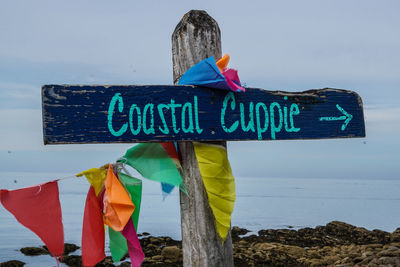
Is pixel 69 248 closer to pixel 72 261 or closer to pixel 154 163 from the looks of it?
pixel 72 261

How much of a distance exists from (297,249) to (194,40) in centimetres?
635

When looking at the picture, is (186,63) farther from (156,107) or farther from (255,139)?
(255,139)

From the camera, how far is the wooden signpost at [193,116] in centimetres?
217

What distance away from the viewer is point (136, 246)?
2342 mm

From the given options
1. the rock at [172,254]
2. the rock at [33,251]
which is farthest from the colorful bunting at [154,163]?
the rock at [33,251]

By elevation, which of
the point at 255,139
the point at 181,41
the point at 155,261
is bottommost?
the point at 155,261

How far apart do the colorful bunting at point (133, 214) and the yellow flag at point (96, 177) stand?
0.36 feet

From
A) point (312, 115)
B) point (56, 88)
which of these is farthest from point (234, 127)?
point (56, 88)

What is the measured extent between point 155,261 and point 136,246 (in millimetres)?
4902

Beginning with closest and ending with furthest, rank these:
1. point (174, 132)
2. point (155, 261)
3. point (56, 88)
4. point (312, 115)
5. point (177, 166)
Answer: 1. point (56, 88)
2. point (174, 132)
3. point (177, 166)
4. point (312, 115)
5. point (155, 261)

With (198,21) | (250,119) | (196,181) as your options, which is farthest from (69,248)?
(198,21)

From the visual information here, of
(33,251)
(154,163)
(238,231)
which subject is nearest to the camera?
(154,163)

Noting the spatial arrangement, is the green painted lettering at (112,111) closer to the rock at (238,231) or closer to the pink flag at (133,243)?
the pink flag at (133,243)

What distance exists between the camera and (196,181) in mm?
2406
